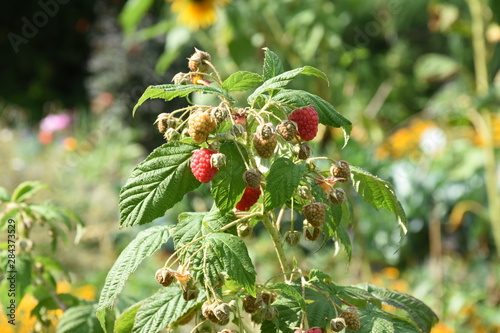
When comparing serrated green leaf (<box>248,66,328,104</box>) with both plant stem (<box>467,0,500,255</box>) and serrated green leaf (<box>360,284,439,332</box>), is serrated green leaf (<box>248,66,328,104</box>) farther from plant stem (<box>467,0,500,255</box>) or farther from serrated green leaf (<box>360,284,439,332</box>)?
plant stem (<box>467,0,500,255</box>)

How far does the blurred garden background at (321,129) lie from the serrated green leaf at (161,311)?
0.25 meters

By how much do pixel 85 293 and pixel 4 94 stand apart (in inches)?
160

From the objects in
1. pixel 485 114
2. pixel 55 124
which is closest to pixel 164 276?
pixel 485 114

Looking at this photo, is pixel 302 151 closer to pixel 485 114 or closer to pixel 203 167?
pixel 203 167

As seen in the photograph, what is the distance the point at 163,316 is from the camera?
67 centimetres

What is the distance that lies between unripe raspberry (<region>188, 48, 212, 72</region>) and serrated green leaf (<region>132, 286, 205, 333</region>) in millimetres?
236

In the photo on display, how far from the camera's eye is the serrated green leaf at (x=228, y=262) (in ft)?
2.02

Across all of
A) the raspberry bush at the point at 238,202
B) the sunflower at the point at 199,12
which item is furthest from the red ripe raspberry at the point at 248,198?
the sunflower at the point at 199,12

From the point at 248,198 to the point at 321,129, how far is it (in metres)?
1.39

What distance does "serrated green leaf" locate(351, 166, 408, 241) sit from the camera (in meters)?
0.69

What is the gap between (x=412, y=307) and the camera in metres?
0.78

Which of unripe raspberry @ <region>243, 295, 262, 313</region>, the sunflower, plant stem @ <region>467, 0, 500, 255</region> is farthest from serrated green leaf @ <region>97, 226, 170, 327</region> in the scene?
the sunflower

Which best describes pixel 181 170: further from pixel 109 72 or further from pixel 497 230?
pixel 109 72

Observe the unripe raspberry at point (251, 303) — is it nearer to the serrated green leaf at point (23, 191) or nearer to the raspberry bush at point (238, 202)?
the raspberry bush at point (238, 202)
